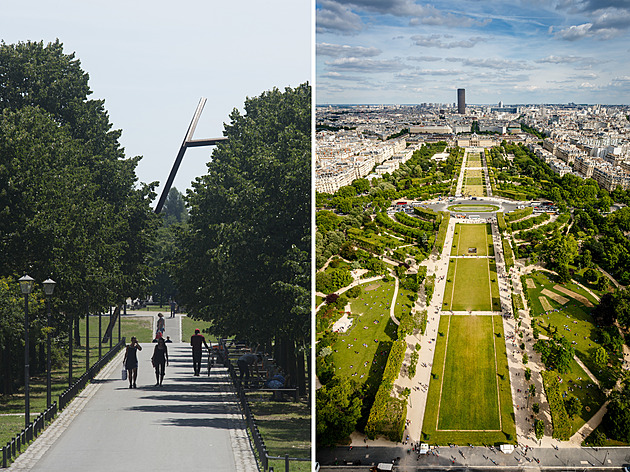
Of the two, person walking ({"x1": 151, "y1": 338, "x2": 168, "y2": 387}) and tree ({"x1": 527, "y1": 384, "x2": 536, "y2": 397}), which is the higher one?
person walking ({"x1": 151, "y1": 338, "x2": 168, "y2": 387})

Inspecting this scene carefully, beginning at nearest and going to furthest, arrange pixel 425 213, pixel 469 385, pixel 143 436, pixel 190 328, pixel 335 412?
pixel 143 436
pixel 335 412
pixel 469 385
pixel 425 213
pixel 190 328

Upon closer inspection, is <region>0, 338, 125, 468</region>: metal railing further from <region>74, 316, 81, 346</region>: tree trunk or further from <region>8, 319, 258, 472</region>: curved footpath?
<region>74, 316, 81, 346</region>: tree trunk

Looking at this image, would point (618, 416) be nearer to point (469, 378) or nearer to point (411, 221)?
point (469, 378)

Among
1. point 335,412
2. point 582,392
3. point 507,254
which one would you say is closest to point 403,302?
point 507,254

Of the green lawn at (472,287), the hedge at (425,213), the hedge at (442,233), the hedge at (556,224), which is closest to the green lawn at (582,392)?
the green lawn at (472,287)

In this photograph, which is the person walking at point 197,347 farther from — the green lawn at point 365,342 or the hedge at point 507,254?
the hedge at point 507,254

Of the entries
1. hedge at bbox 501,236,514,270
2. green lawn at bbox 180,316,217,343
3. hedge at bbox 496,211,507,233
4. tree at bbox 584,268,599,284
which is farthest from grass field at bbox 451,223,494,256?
green lawn at bbox 180,316,217,343

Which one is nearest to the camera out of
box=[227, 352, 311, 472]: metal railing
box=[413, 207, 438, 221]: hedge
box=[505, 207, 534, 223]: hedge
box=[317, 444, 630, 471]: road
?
box=[227, 352, 311, 472]: metal railing
